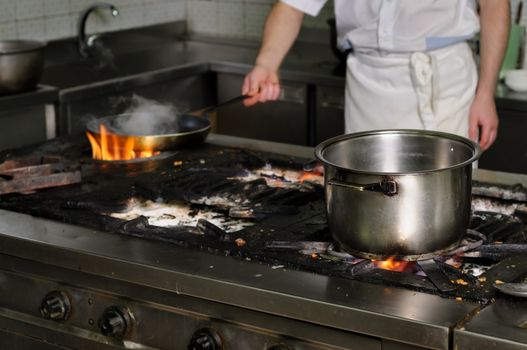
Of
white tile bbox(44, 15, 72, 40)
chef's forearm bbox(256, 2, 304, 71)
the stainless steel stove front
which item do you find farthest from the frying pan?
white tile bbox(44, 15, 72, 40)

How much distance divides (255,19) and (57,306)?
2.93 meters

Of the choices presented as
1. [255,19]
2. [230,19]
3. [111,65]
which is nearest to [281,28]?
[111,65]

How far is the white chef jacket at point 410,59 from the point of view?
274 cm

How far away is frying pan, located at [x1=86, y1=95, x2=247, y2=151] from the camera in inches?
98.8

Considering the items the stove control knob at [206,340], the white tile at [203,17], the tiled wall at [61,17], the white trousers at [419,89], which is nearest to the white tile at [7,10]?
the tiled wall at [61,17]

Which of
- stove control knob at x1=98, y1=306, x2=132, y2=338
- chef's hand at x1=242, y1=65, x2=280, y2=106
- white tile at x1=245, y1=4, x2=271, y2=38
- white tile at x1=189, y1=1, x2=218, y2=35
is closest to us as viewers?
stove control knob at x1=98, y1=306, x2=132, y2=338

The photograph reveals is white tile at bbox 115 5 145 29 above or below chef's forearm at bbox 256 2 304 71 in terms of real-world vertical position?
below

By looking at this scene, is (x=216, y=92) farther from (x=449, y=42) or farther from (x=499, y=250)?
(x=499, y=250)

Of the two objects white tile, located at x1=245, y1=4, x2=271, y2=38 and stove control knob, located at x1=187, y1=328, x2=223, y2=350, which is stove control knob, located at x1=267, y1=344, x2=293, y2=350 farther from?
white tile, located at x1=245, y1=4, x2=271, y2=38

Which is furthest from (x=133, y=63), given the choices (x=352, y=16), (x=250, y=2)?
(x=352, y=16)

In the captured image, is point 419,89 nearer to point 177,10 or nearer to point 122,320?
point 122,320

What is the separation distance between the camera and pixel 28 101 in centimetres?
342

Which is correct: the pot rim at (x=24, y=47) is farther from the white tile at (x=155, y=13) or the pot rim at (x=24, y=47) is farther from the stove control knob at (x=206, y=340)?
the stove control knob at (x=206, y=340)

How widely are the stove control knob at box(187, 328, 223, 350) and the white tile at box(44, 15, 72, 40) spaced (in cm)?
270
